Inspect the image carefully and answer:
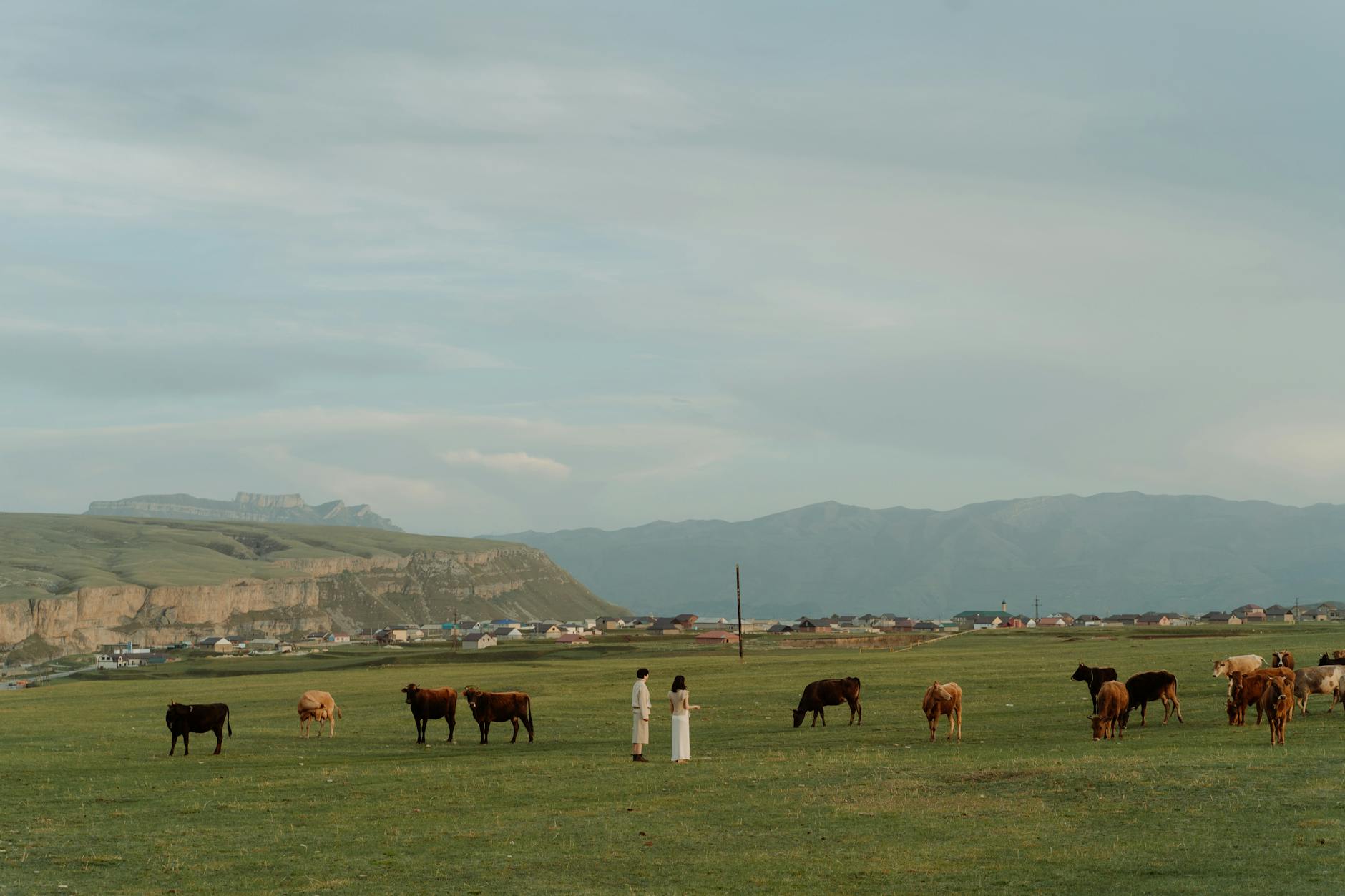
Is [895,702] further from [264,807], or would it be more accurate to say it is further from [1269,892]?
[1269,892]

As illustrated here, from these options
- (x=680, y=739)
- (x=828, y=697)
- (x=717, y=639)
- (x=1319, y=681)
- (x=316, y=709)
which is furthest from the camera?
(x=717, y=639)

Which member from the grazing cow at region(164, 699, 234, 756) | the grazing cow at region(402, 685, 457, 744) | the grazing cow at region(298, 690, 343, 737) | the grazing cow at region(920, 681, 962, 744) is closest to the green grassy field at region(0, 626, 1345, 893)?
the grazing cow at region(298, 690, 343, 737)

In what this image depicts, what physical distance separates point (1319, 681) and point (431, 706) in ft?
83.9

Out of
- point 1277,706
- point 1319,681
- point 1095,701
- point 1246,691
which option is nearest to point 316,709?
point 1095,701

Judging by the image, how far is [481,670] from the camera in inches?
3462

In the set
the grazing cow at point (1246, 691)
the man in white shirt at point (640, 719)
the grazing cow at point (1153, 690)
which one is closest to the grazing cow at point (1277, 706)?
the grazing cow at point (1246, 691)

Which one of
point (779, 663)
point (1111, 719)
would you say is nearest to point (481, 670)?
Result: point (779, 663)

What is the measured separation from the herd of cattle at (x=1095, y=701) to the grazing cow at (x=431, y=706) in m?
0.02

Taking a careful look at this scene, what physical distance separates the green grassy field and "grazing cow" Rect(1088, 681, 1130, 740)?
1.70ft

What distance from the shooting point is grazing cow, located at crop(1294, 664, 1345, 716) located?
3309 centimetres

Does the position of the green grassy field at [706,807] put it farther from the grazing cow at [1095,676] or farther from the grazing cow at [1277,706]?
the grazing cow at [1095,676]

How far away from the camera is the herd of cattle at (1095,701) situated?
30922 mm

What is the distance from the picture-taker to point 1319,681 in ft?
109

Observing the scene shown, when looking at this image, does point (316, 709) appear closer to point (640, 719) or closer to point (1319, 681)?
point (640, 719)
